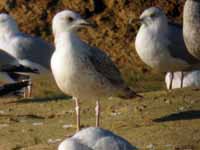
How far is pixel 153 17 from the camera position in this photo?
1628 cm

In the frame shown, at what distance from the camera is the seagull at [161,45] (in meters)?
15.8

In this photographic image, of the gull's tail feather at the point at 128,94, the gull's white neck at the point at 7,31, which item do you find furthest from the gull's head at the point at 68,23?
the gull's white neck at the point at 7,31

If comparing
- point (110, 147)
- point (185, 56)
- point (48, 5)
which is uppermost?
point (48, 5)

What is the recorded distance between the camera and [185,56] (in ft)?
53.3

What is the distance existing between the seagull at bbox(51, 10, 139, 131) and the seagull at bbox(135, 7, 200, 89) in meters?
3.53

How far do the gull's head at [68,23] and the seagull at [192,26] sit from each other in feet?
5.60

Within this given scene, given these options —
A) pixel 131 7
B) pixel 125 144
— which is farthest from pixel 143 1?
pixel 125 144

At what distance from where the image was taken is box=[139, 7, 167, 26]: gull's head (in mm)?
16141

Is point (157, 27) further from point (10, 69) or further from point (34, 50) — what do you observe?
point (34, 50)

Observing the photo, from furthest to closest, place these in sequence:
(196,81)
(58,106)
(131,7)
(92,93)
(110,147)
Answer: (131,7) → (196,81) → (58,106) → (92,93) → (110,147)

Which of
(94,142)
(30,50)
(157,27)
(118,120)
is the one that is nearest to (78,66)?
(118,120)

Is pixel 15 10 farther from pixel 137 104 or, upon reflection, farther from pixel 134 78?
pixel 137 104

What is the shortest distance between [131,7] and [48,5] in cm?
198

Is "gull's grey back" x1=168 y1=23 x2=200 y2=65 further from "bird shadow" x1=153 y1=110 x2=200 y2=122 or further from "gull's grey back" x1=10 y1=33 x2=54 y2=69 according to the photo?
"bird shadow" x1=153 y1=110 x2=200 y2=122
